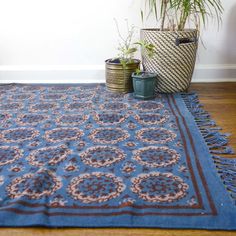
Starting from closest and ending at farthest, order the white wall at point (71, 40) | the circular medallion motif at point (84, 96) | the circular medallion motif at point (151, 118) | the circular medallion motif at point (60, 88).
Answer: the circular medallion motif at point (151, 118) → the circular medallion motif at point (84, 96) → the circular medallion motif at point (60, 88) → the white wall at point (71, 40)

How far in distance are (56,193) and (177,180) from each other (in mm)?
410

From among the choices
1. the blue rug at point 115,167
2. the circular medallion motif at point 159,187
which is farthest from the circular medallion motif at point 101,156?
the circular medallion motif at point 159,187

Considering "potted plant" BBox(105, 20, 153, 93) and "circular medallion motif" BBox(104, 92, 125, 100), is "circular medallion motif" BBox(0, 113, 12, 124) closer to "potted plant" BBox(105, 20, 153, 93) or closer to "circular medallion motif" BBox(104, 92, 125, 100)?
"circular medallion motif" BBox(104, 92, 125, 100)

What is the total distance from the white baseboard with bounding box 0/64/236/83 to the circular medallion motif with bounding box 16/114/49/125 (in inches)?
31.6

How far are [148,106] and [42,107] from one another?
632 mm

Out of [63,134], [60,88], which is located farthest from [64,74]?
[63,134]

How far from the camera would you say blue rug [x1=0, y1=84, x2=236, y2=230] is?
Answer: 911 mm

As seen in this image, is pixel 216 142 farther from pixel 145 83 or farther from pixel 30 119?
pixel 30 119

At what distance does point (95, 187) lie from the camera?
1.03 m

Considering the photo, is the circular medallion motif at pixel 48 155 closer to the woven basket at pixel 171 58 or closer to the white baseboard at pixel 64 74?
the woven basket at pixel 171 58

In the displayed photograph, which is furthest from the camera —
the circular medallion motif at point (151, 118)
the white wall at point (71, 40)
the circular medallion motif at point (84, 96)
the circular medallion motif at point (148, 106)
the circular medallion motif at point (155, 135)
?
the white wall at point (71, 40)

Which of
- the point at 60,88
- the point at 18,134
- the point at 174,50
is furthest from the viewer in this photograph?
the point at 60,88

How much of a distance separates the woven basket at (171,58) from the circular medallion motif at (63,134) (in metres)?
0.78

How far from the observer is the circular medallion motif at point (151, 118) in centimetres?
160
